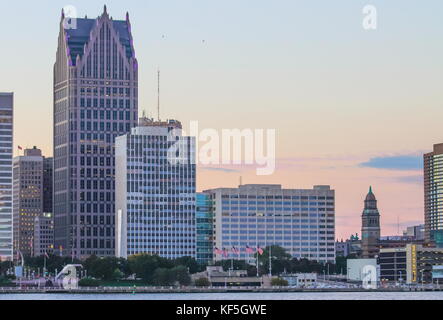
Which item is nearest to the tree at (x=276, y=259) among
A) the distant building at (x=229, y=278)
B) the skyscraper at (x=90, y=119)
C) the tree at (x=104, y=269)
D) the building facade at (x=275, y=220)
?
the building facade at (x=275, y=220)

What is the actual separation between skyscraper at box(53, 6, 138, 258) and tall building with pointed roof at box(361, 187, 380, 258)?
120 feet

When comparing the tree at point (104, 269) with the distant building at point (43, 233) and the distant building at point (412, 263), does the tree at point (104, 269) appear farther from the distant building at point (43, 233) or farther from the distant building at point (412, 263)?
the distant building at point (43, 233)

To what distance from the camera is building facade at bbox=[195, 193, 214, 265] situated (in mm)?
155750

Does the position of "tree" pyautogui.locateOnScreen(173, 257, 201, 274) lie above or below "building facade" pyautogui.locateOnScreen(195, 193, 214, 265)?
below

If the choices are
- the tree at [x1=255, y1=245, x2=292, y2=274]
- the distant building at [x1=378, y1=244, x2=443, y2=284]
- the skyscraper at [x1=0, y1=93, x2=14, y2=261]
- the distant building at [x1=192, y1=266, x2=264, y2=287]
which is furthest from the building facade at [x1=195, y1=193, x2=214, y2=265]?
the skyscraper at [x1=0, y1=93, x2=14, y2=261]

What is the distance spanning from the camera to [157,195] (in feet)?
503

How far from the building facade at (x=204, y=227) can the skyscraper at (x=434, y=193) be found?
4435cm

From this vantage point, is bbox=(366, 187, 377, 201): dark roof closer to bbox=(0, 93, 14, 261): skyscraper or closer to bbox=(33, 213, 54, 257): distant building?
bbox=(33, 213, 54, 257): distant building

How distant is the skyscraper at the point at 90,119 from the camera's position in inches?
6663

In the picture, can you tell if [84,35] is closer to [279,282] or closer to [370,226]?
[370,226]

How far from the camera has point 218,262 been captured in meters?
146

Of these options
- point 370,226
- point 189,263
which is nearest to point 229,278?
point 189,263

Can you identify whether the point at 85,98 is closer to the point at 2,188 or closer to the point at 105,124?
the point at 105,124
